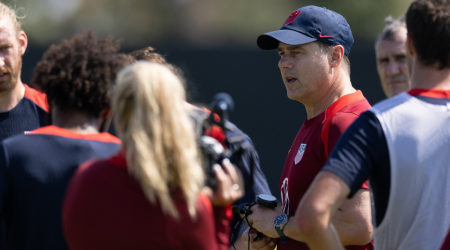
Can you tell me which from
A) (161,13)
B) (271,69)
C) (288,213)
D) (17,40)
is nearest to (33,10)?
(161,13)

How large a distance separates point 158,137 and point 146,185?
0.48ft

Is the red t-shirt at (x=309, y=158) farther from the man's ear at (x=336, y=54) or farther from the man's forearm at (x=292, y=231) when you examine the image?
the man's ear at (x=336, y=54)

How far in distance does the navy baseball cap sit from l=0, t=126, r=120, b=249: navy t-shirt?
1.25m

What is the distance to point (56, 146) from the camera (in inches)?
72.4

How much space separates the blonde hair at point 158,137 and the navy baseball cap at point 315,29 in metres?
1.29

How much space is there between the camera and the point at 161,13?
64.2 ft

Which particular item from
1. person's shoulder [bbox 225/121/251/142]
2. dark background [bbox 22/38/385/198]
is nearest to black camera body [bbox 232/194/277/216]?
person's shoulder [bbox 225/121/251/142]

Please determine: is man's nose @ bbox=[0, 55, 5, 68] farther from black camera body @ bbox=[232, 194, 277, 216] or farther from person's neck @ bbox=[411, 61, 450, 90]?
person's neck @ bbox=[411, 61, 450, 90]

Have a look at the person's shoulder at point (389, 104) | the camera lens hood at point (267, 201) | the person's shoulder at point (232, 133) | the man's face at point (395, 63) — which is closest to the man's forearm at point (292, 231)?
the camera lens hood at point (267, 201)

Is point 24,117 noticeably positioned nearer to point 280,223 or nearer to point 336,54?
point 280,223

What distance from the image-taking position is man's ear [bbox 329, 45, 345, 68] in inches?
107

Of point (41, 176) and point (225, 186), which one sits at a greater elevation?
point (225, 186)

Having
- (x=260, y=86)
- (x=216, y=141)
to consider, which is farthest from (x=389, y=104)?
(x=260, y=86)

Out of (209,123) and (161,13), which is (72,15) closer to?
(161,13)
